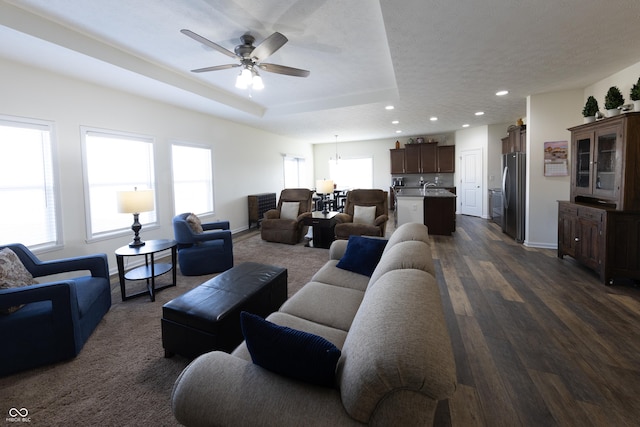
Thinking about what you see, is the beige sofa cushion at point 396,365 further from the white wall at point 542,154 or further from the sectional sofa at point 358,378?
the white wall at point 542,154

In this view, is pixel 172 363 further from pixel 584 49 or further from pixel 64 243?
pixel 584 49

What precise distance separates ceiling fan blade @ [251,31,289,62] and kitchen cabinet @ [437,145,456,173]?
24.6ft

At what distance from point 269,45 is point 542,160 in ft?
15.4

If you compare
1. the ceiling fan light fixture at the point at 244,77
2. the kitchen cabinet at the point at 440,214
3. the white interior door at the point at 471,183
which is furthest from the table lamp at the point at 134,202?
the white interior door at the point at 471,183

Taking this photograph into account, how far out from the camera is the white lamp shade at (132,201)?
3.12 m

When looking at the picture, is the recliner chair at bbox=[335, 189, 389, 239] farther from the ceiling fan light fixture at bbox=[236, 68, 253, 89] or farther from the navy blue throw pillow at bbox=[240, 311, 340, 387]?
the navy blue throw pillow at bbox=[240, 311, 340, 387]

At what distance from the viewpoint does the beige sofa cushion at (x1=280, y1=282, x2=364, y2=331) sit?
67.5 inches

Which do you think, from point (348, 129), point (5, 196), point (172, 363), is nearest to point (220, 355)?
point (172, 363)

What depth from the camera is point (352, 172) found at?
10.6 meters

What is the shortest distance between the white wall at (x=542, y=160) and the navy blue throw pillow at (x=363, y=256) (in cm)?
375

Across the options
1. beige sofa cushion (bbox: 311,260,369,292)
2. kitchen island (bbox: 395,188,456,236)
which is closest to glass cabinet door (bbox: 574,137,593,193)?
kitchen island (bbox: 395,188,456,236)

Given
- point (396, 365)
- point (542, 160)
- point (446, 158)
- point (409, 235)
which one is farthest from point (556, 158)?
point (396, 365)

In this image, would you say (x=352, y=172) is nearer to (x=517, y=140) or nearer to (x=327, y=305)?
(x=517, y=140)

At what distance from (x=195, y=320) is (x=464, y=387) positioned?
1789mm
